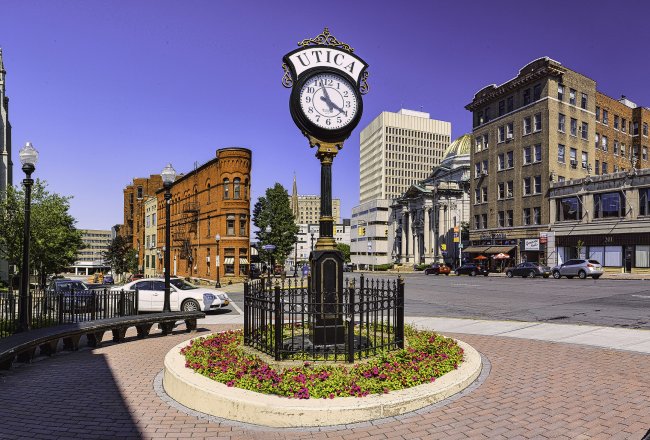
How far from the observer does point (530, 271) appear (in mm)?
40062

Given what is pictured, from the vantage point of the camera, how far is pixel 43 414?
5859 mm

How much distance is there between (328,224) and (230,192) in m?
31.1

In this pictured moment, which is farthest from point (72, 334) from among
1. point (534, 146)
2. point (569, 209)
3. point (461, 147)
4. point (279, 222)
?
point (461, 147)

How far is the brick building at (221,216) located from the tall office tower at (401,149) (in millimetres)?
120958

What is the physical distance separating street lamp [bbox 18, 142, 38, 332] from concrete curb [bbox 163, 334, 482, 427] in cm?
590

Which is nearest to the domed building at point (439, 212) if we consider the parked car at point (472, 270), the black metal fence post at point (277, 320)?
the parked car at point (472, 270)

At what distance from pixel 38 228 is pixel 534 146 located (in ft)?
164

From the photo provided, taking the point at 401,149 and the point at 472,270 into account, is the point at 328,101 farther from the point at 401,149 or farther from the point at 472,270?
the point at 401,149

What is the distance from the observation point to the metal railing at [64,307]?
35.5 ft

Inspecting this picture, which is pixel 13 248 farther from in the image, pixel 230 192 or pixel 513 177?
pixel 513 177

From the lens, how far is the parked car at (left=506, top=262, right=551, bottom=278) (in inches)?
1556

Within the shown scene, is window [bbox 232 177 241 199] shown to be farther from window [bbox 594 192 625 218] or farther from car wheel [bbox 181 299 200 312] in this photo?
window [bbox 594 192 625 218]

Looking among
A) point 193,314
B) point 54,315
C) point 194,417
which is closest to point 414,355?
point 194,417

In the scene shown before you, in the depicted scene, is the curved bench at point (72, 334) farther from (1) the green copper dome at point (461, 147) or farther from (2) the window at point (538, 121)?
(1) the green copper dome at point (461, 147)
